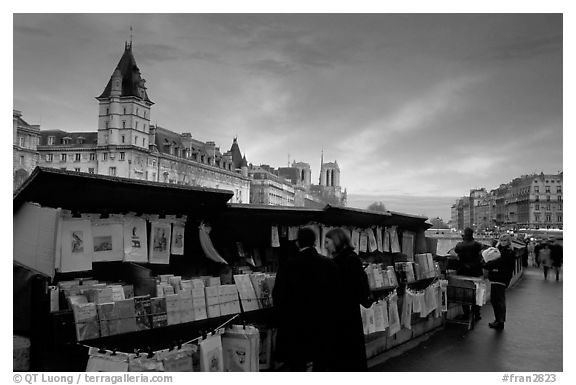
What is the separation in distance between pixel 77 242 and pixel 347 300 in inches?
93.0

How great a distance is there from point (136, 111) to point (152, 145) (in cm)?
457

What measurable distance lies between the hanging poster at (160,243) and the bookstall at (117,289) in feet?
0.04

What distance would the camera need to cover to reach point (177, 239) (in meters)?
5.36

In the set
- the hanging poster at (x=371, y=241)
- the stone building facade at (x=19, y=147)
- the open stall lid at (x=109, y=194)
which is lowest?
the hanging poster at (x=371, y=241)

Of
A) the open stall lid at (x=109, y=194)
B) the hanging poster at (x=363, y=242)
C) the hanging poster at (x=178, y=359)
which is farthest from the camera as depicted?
the hanging poster at (x=363, y=242)

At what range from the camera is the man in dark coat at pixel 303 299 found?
3912mm

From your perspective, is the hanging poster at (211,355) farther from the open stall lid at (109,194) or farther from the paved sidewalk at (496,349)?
the paved sidewalk at (496,349)

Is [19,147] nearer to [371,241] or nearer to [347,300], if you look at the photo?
[371,241]

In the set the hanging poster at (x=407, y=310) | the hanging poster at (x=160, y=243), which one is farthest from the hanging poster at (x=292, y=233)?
the hanging poster at (x=160, y=243)

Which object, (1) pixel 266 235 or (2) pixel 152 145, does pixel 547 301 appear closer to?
(1) pixel 266 235

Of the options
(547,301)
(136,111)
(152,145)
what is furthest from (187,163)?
(547,301)

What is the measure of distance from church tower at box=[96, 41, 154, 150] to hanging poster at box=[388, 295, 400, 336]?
5675cm

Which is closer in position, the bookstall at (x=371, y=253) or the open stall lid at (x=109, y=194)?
the open stall lid at (x=109, y=194)

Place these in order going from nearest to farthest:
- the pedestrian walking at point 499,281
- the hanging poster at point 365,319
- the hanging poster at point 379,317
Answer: the hanging poster at point 365,319
the hanging poster at point 379,317
the pedestrian walking at point 499,281
